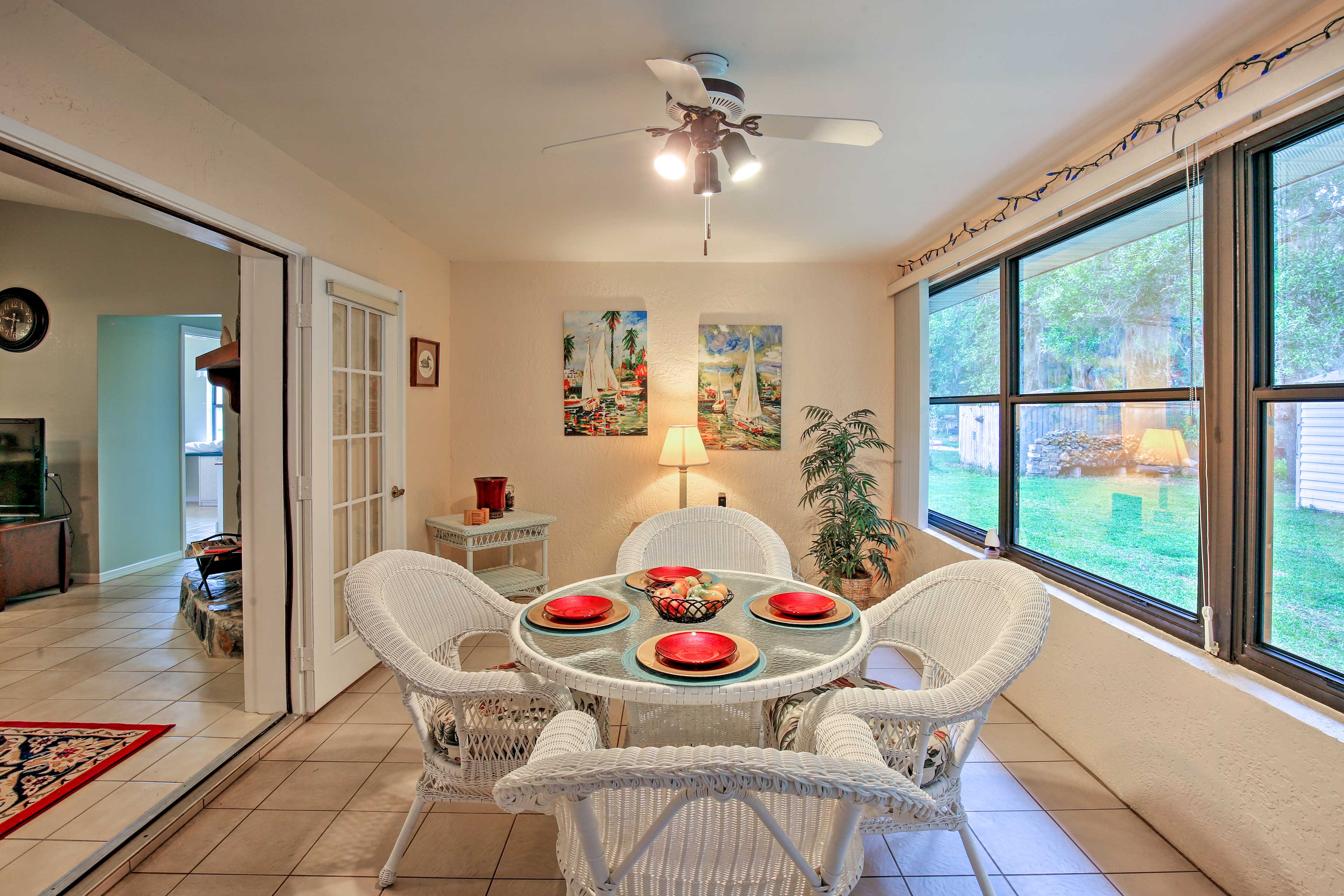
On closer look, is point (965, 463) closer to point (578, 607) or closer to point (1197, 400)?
point (1197, 400)

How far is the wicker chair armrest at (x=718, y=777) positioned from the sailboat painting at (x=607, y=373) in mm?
3340

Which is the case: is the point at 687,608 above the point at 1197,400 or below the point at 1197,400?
below

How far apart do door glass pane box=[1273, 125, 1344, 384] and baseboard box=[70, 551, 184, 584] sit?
6610 mm

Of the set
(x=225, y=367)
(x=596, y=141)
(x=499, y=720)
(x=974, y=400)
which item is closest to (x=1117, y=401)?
(x=974, y=400)

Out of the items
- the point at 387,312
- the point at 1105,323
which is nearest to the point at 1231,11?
the point at 1105,323

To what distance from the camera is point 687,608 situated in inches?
68.6

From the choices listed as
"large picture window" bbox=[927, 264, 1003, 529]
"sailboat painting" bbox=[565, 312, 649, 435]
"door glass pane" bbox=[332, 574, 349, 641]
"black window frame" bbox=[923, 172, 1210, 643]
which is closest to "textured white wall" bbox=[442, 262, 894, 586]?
"sailboat painting" bbox=[565, 312, 649, 435]

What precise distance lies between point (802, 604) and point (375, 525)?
90.6 inches

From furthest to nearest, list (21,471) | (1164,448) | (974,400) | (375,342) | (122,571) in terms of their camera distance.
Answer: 1. (122,571)
2. (21,471)
3. (974,400)
4. (375,342)
5. (1164,448)

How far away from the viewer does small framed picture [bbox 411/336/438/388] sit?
365 centimetres

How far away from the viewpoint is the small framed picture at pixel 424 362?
3.65 meters

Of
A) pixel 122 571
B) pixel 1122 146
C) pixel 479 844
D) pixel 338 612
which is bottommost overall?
pixel 479 844

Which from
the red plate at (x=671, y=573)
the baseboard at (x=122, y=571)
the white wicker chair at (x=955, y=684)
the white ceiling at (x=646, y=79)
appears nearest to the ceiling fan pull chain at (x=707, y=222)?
the white ceiling at (x=646, y=79)

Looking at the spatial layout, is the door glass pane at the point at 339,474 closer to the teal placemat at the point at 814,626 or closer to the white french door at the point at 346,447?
the white french door at the point at 346,447
